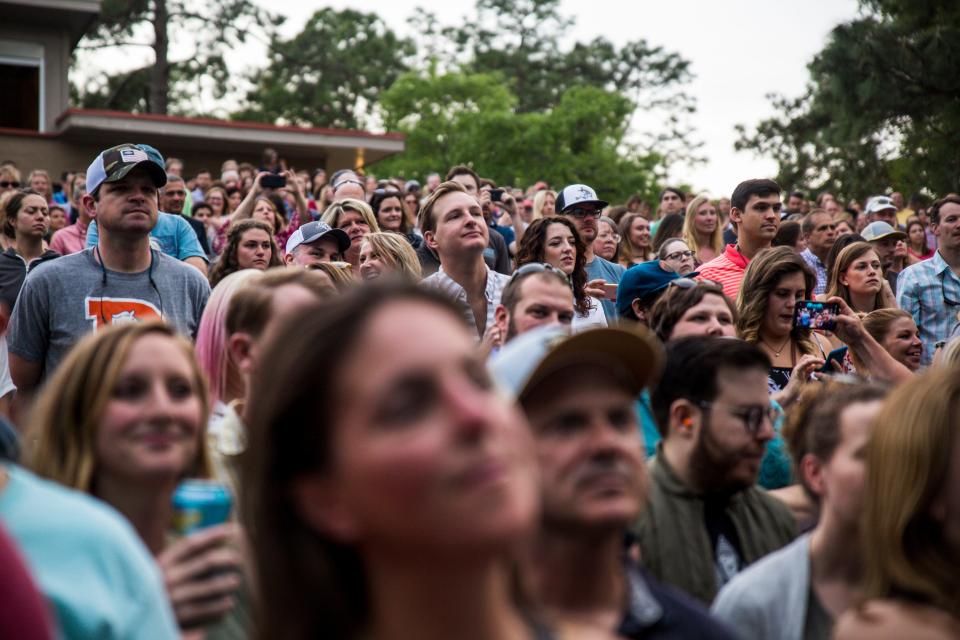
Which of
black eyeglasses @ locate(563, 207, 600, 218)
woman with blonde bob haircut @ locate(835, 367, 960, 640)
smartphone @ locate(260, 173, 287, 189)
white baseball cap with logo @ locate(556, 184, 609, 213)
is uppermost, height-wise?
smartphone @ locate(260, 173, 287, 189)

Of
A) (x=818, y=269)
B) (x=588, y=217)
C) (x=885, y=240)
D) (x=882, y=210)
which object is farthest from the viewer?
(x=882, y=210)

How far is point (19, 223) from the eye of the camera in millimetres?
9602

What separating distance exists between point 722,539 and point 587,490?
1650mm

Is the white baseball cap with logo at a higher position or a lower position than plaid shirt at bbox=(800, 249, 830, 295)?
higher

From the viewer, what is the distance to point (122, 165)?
21.1 ft

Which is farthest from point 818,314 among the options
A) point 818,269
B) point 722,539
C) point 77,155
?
point 77,155

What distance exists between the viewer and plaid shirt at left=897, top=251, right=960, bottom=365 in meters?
10.0

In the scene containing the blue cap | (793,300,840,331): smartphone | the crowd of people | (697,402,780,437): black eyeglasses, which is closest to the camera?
the crowd of people

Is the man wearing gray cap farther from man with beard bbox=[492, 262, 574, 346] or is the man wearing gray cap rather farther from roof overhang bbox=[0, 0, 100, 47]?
roof overhang bbox=[0, 0, 100, 47]

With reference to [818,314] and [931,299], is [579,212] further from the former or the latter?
[818,314]

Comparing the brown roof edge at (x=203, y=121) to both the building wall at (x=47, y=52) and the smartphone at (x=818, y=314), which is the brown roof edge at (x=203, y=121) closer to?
the building wall at (x=47, y=52)

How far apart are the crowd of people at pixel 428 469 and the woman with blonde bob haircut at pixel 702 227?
4.93 metres

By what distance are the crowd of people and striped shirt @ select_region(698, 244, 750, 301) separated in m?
2.27

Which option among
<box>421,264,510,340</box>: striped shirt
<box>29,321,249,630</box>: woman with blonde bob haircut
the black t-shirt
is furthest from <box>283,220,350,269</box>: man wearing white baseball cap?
<box>29,321,249,630</box>: woman with blonde bob haircut
